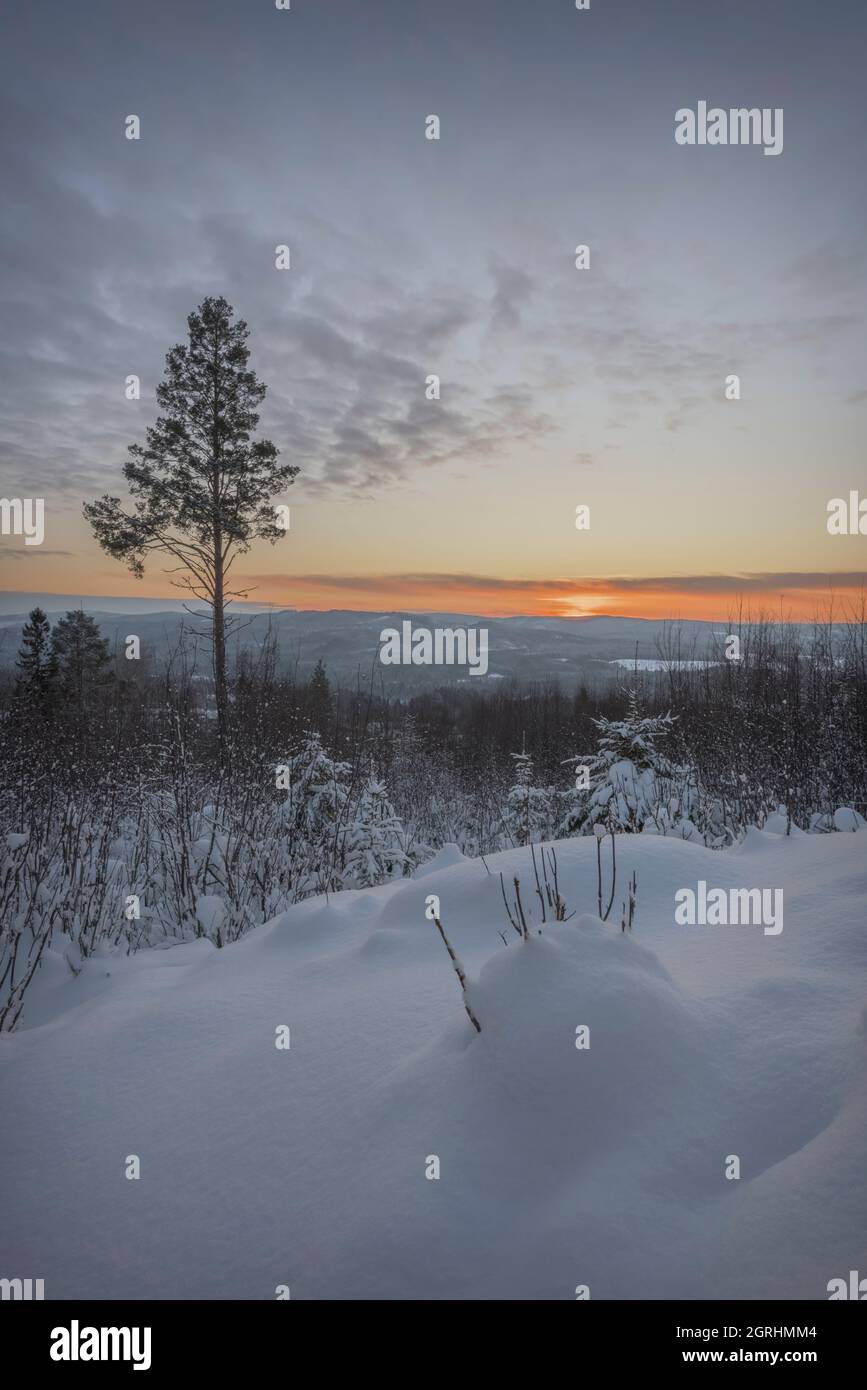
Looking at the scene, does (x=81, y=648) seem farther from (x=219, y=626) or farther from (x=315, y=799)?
(x=315, y=799)

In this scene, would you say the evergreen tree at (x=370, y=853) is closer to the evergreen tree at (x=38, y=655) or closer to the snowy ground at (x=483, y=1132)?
the snowy ground at (x=483, y=1132)

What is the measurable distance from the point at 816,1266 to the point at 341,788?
21.9 feet

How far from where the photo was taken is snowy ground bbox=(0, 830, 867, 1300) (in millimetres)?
1335

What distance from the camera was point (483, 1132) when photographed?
1651 millimetres

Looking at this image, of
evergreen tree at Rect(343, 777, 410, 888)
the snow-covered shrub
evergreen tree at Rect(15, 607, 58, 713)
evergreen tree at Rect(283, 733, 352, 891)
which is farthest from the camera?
evergreen tree at Rect(15, 607, 58, 713)

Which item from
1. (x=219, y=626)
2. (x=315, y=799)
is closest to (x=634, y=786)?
(x=315, y=799)

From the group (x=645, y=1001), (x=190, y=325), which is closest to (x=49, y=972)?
(x=645, y=1001)

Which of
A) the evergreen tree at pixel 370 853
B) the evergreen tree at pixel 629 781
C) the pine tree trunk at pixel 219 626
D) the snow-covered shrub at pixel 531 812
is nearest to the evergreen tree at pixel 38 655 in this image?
the pine tree trunk at pixel 219 626

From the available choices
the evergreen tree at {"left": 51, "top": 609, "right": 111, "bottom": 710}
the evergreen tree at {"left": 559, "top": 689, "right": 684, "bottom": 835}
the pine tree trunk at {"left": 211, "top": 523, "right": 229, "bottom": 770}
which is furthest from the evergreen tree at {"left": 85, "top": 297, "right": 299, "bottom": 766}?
the evergreen tree at {"left": 51, "top": 609, "right": 111, "bottom": 710}

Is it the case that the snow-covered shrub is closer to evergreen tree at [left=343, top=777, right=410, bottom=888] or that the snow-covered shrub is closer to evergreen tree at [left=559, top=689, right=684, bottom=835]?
evergreen tree at [left=559, top=689, right=684, bottom=835]

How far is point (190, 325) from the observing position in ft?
46.0

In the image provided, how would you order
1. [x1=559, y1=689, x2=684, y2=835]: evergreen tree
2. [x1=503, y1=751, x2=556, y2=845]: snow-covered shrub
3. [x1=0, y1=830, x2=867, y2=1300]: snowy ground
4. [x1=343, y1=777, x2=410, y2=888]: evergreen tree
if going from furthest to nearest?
[x1=503, y1=751, x2=556, y2=845]: snow-covered shrub
[x1=559, y1=689, x2=684, y2=835]: evergreen tree
[x1=343, y1=777, x2=410, y2=888]: evergreen tree
[x1=0, y1=830, x2=867, y2=1300]: snowy ground

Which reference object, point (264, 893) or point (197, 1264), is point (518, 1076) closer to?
point (197, 1264)
